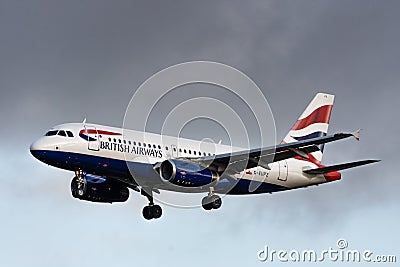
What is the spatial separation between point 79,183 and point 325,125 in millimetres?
23244

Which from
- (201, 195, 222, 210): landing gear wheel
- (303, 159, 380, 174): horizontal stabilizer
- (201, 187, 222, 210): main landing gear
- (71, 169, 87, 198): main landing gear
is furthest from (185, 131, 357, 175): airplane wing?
(71, 169, 87, 198): main landing gear

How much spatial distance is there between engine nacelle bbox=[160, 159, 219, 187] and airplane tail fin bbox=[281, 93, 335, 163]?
42.9 feet

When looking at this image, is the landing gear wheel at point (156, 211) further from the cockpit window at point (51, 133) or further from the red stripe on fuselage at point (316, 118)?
the red stripe on fuselage at point (316, 118)

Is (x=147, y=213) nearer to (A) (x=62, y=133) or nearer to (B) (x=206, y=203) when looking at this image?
(B) (x=206, y=203)

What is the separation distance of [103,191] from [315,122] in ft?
62.8

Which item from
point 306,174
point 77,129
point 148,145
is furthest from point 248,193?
point 77,129

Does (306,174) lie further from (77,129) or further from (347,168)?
(77,129)

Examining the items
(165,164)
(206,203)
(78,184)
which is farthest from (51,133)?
(206,203)

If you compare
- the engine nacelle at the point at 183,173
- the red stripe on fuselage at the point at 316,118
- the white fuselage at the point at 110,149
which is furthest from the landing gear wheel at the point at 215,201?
the red stripe on fuselage at the point at 316,118

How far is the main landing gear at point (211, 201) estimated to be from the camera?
2704 inches

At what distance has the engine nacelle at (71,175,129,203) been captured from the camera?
235ft

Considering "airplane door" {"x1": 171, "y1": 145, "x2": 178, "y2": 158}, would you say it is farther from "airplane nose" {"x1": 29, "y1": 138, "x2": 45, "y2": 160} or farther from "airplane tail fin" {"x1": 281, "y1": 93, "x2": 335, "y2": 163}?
"airplane tail fin" {"x1": 281, "y1": 93, "x2": 335, "y2": 163}

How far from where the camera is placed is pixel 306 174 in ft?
243

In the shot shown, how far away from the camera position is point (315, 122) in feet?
264
